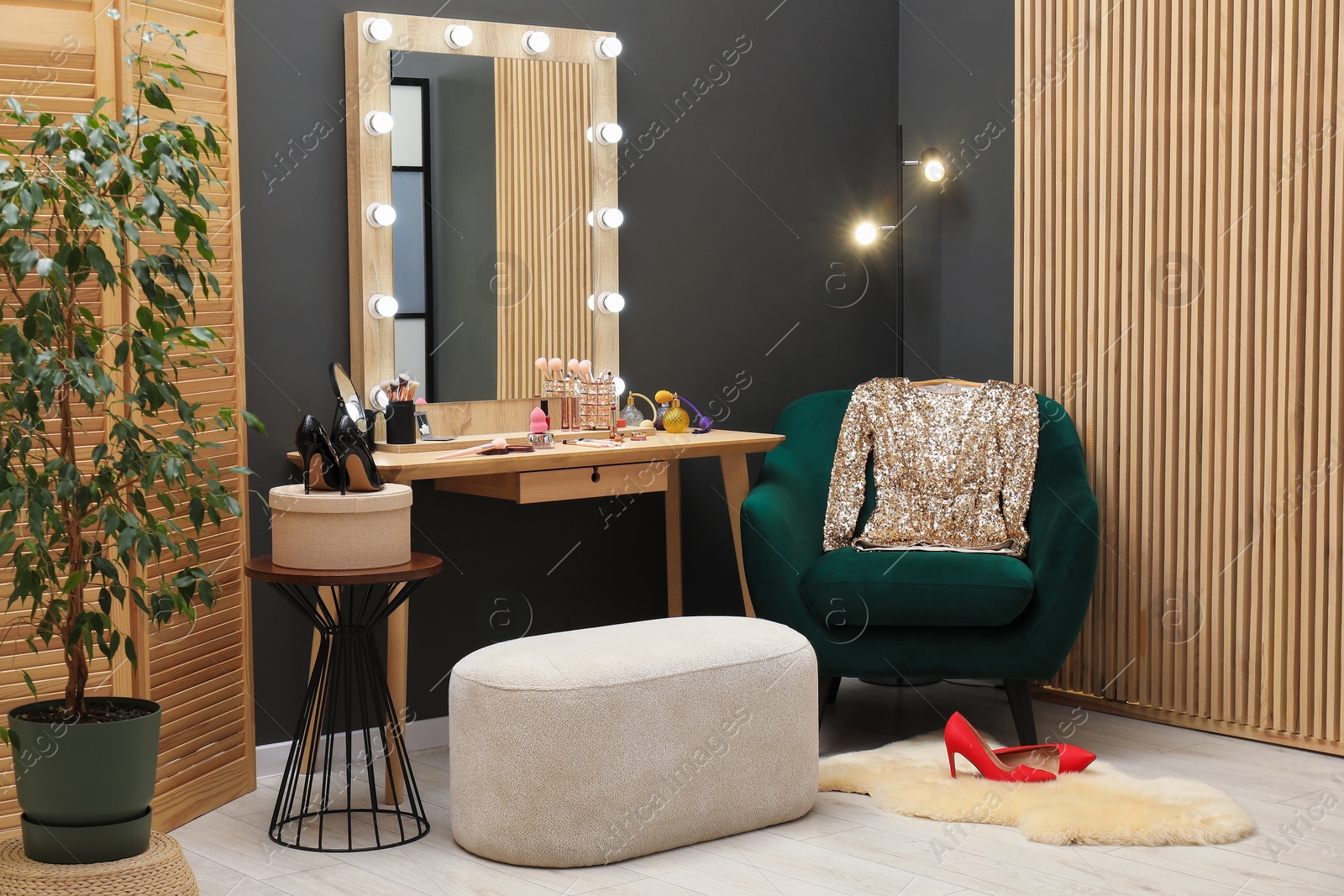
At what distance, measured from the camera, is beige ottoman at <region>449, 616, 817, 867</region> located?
261 centimetres

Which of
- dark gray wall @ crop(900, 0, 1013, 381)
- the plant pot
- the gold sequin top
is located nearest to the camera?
the plant pot

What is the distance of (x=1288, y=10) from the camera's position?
10.9 feet

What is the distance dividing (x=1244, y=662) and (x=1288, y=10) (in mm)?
1658

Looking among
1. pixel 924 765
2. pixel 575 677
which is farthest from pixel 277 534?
pixel 924 765

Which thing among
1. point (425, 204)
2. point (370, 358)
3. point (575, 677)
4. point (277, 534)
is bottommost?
point (575, 677)

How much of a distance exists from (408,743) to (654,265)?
5.16 feet

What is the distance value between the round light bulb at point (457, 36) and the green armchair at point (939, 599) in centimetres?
144

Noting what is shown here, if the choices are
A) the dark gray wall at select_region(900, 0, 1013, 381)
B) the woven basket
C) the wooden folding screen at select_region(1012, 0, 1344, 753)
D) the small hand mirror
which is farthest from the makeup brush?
the dark gray wall at select_region(900, 0, 1013, 381)

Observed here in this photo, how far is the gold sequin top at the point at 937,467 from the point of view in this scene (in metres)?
3.63

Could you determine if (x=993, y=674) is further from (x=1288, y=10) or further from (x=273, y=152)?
(x=273, y=152)

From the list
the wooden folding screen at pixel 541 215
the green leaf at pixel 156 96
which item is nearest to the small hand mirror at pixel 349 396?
the wooden folding screen at pixel 541 215

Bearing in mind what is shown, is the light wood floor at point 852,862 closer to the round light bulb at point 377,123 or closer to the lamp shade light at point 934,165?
the round light bulb at point 377,123

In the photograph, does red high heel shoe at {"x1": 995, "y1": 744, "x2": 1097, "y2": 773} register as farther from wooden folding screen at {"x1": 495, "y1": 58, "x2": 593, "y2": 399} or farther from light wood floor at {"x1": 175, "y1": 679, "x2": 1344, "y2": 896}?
wooden folding screen at {"x1": 495, "y1": 58, "x2": 593, "y2": 399}

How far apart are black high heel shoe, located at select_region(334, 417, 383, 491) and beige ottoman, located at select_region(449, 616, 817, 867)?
0.45 meters
